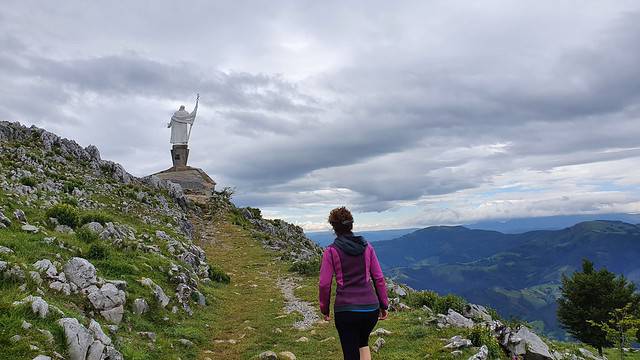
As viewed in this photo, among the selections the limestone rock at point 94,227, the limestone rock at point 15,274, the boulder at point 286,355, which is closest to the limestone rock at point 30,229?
the limestone rock at point 94,227

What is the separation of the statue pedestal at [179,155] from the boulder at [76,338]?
64741 mm

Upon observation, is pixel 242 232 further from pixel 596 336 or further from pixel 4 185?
pixel 596 336

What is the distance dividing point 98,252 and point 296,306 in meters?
8.52

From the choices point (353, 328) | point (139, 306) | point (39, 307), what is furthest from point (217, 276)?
point (353, 328)

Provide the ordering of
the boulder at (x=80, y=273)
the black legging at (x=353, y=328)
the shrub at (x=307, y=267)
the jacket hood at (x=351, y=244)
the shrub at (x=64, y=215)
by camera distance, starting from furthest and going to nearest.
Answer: the shrub at (x=307, y=267)
the shrub at (x=64, y=215)
the boulder at (x=80, y=273)
the jacket hood at (x=351, y=244)
the black legging at (x=353, y=328)

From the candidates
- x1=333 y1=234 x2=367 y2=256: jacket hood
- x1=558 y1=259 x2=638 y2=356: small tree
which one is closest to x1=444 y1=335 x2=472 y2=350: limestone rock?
x1=333 y1=234 x2=367 y2=256: jacket hood

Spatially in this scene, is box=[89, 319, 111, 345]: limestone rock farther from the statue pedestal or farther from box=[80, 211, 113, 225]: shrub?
the statue pedestal

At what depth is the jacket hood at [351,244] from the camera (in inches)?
310

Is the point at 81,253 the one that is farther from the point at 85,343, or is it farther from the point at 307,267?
the point at 307,267

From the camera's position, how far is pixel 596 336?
4131 centimetres

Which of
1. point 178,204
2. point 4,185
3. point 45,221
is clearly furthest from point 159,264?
point 178,204

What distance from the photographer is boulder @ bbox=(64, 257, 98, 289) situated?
40.6ft

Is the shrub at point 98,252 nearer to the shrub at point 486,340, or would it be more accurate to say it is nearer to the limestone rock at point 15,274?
the limestone rock at point 15,274

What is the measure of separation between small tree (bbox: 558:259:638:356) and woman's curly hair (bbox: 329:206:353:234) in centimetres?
4348
